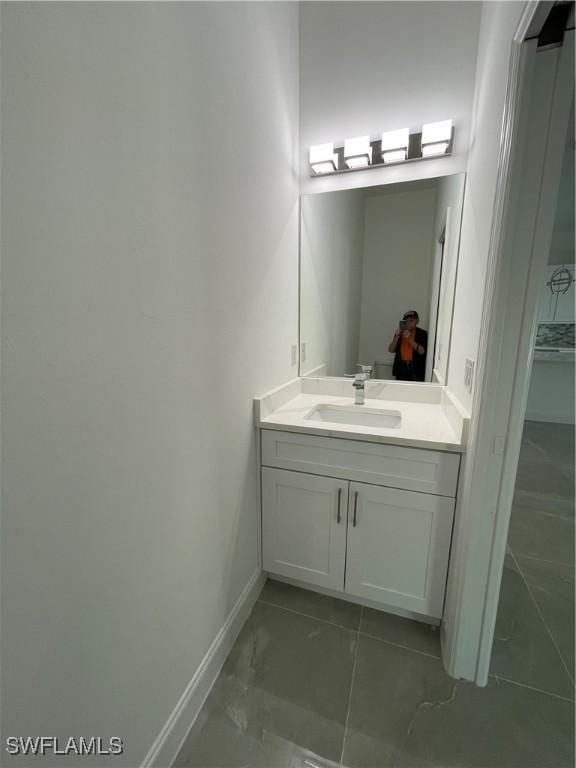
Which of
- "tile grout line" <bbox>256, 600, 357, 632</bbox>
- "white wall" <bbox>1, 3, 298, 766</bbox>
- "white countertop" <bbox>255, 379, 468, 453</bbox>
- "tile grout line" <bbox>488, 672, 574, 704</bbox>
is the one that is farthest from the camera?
"tile grout line" <bbox>256, 600, 357, 632</bbox>

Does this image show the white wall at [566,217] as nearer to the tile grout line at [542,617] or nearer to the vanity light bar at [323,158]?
the vanity light bar at [323,158]

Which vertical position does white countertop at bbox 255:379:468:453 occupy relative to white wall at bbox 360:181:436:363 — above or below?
below

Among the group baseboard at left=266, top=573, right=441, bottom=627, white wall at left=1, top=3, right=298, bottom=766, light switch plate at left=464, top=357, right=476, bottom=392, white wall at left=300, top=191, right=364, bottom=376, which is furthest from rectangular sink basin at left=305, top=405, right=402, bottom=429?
baseboard at left=266, top=573, right=441, bottom=627

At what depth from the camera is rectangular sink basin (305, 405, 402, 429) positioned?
5.14 ft

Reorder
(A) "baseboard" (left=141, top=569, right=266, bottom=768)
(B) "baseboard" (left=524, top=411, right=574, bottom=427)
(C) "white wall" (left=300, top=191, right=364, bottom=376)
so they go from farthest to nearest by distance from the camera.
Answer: (B) "baseboard" (left=524, top=411, right=574, bottom=427) < (C) "white wall" (left=300, top=191, right=364, bottom=376) < (A) "baseboard" (left=141, top=569, right=266, bottom=768)

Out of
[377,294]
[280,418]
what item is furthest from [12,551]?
[377,294]

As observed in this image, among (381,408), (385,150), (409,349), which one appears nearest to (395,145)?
(385,150)

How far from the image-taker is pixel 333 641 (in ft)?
4.28

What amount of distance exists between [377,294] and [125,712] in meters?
1.92

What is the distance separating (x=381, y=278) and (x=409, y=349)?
0.44 meters

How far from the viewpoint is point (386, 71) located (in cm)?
148

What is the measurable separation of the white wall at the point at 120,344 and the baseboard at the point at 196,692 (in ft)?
0.18

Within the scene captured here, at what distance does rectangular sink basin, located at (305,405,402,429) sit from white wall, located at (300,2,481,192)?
1232mm

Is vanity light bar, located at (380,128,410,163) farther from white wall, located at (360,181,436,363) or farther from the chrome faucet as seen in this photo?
the chrome faucet
